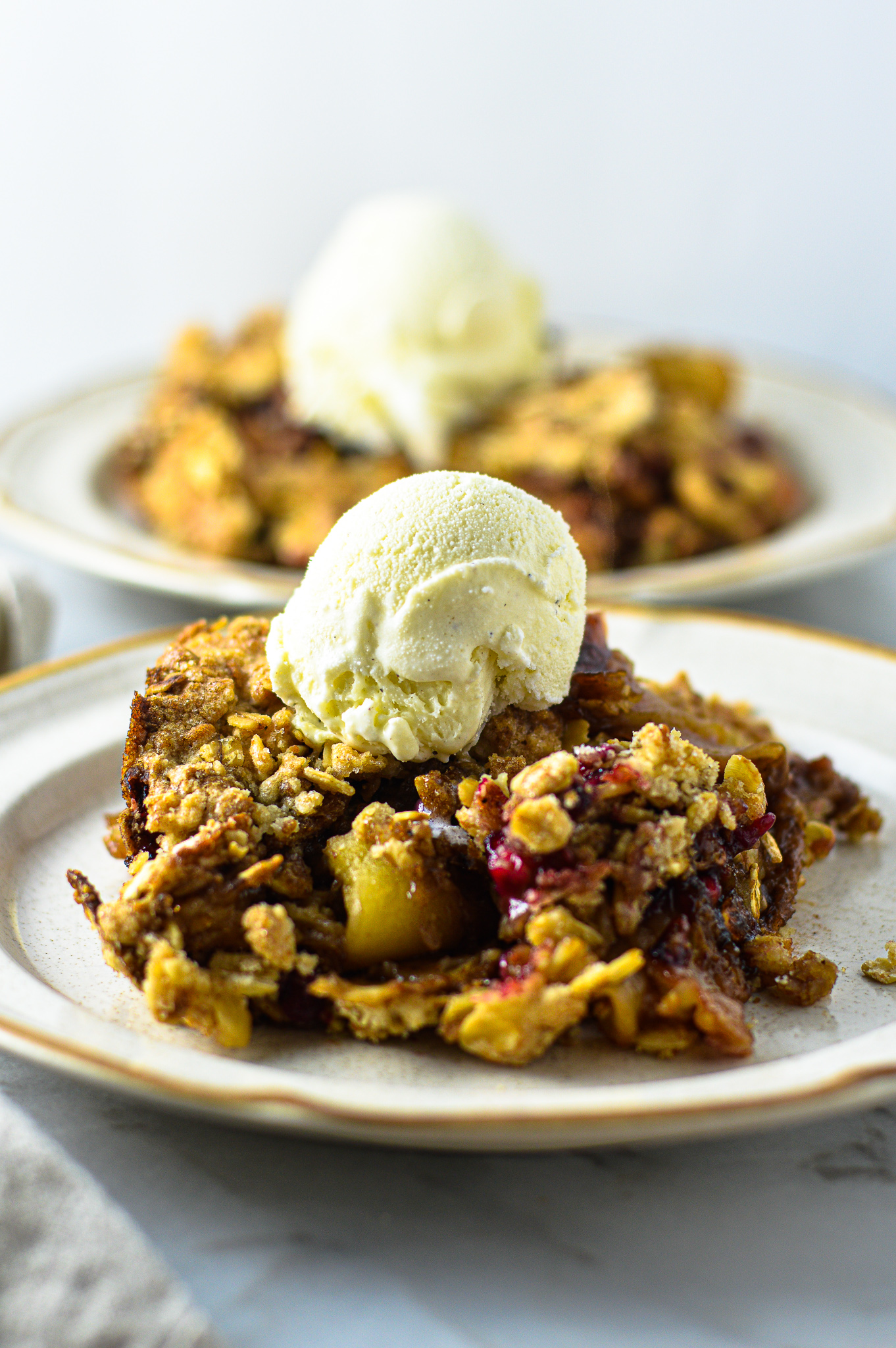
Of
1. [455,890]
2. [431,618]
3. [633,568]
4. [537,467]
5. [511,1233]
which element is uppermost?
[431,618]

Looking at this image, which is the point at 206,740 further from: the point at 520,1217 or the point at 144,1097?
the point at 520,1217

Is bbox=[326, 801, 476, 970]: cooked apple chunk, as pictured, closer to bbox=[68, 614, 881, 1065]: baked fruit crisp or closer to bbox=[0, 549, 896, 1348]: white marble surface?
bbox=[68, 614, 881, 1065]: baked fruit crisp

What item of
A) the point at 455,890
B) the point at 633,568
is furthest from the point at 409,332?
the point at 455,890

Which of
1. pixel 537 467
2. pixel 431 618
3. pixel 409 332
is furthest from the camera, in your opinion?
pixel 409 332

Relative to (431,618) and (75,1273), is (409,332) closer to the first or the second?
(431,618)

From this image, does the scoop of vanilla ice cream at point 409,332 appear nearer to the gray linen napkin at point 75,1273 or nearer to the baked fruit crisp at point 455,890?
the baked fruit crisp at point 455,890

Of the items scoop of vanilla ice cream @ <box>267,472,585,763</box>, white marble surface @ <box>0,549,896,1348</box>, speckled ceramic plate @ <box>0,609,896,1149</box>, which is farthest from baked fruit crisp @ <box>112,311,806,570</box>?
white marble surface @ <box>0,549,896,1348</box>
